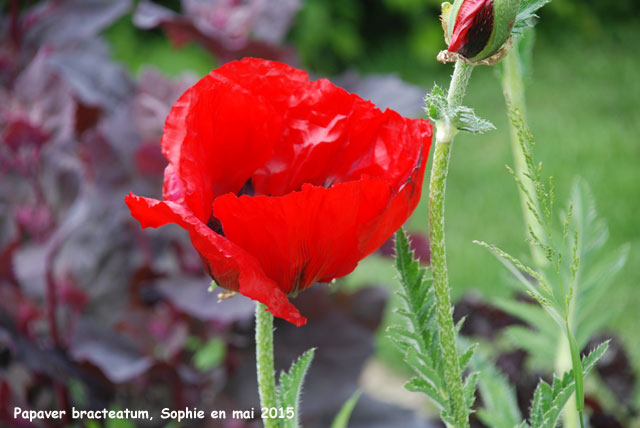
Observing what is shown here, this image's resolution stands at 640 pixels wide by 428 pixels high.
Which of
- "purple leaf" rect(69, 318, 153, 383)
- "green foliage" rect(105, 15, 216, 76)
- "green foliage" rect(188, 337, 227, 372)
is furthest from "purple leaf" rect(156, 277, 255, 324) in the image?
"green foliage" rect(105, 15, 216, 76)

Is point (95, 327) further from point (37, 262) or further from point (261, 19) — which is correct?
point (261, 19)

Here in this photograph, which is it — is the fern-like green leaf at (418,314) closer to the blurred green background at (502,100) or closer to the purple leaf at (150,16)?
the purple leaf at (150,16)

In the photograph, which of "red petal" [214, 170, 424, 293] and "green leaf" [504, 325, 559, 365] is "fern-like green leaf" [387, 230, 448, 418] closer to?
"red petal" [214, 170, 424, 293]

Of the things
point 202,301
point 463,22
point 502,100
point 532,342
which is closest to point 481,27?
point 463,22

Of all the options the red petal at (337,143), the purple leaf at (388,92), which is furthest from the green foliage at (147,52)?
the red petal at (337,143)

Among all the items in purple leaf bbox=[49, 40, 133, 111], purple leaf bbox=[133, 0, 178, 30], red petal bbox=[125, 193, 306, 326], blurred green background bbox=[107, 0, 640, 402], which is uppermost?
red petal bbox=[125, 193, 306, 326]

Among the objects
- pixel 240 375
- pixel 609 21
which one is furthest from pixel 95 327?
pixel 609 21
